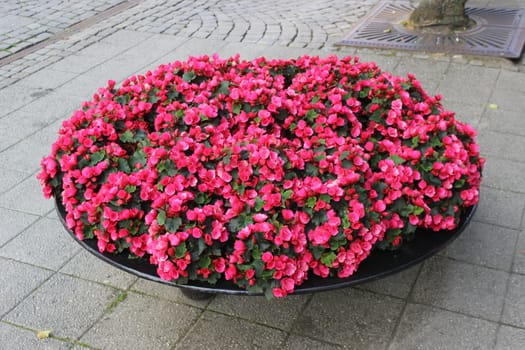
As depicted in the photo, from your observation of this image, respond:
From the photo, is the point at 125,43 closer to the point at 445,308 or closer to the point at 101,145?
the point at 101,145

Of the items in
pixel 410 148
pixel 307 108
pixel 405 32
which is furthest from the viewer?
pixel 405 32

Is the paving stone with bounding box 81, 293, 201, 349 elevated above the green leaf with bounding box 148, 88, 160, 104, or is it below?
below

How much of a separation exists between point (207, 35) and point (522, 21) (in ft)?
11.2

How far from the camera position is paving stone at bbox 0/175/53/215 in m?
4.41

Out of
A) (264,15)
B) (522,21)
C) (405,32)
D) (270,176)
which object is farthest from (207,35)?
(270,176)

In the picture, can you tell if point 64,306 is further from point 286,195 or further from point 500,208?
point 500,208

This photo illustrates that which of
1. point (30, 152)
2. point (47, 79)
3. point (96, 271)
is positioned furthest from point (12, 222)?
point (47, 79)

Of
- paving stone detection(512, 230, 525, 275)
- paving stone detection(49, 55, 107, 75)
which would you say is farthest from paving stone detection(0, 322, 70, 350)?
paving stone detection(49, 55, 107, 75)

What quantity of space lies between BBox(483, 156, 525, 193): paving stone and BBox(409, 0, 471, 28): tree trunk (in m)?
2.65

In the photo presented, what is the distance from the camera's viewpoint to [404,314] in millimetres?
3346

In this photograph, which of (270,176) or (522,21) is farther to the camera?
(522,21)

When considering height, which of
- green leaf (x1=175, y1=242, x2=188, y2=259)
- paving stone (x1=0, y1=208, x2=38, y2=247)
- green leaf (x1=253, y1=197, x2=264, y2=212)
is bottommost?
paving stone (x1=0, y1=208, x2=38, y2=247)

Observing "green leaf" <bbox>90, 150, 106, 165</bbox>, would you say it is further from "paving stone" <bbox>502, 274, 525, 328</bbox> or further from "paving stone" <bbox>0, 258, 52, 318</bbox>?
"paving stone" <bbox>502, 274, 525, 328</bbox>

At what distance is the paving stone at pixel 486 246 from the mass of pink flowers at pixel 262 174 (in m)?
0.63
